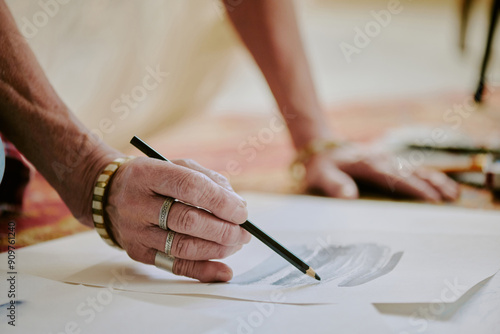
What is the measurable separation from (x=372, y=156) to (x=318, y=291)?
2.32 ft

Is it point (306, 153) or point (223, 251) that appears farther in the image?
point (306, 153)

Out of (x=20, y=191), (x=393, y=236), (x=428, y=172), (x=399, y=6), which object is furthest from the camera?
(x=399, y=6)

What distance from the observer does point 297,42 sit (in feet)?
3.94

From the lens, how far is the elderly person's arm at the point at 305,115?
3.39 feet

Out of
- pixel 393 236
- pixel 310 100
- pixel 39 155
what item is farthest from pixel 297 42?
pixel 39 155

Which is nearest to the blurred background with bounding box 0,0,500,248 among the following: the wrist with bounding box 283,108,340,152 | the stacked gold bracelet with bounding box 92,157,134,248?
the wrist with bounding box 283,108,340,152

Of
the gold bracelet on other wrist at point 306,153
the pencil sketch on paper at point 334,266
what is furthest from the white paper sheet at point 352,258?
the gold bracelet on other wrist at point 306,153

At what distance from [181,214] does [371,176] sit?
2.30 ft

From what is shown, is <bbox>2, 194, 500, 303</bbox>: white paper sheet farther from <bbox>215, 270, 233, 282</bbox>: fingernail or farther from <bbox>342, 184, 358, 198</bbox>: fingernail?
<bbox>342, 184, 358, 198</bbox>: fingernail

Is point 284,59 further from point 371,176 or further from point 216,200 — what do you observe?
point 216,200

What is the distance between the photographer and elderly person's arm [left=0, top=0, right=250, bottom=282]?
484mm

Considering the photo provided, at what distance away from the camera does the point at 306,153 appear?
1175 mm

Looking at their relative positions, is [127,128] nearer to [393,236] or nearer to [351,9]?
[393,236]

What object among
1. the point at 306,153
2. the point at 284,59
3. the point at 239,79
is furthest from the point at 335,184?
the point at 239,79
